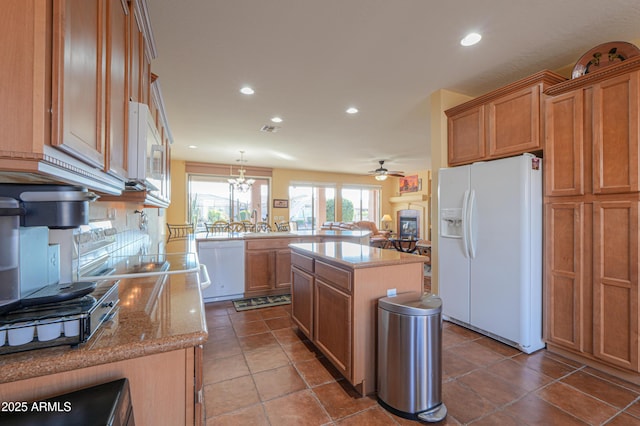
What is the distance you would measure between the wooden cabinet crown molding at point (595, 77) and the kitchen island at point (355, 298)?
1815 millimetres

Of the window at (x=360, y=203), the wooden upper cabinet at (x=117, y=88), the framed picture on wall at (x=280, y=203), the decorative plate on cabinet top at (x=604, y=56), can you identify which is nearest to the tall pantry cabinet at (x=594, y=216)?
the decorative plate on cabinet top at (x=604, y=56)

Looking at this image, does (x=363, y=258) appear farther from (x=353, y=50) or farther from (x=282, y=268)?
(x=282, y=268)

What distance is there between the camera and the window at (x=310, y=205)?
927cm

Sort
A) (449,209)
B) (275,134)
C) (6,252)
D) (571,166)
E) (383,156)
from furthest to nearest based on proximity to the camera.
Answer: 1. (383,156)
2. (275,134)
3. (449,209)
4. (571,166)
5. (6,252)

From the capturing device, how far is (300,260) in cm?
265

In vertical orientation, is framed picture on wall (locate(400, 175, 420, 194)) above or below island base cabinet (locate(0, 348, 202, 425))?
above

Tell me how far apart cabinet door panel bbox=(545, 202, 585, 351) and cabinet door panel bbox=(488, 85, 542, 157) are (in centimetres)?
60

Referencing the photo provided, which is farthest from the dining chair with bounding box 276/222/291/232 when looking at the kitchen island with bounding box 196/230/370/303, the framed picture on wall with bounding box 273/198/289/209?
the kitchen island with bounding box 196/230/370/303

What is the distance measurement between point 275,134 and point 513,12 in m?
3.75

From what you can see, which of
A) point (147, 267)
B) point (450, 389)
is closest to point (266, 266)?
point (147, 267)

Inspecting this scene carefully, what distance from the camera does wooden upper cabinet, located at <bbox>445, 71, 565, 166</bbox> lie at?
2438 millimetres

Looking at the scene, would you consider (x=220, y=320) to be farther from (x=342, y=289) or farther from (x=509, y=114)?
(x=509, y=114)

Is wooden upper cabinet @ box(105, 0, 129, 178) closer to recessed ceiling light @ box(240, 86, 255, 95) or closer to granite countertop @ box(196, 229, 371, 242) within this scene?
recessed ceiling light @ box(240, 86, 255, 95)

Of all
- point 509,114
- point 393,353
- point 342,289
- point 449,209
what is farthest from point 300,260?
point 509,114
